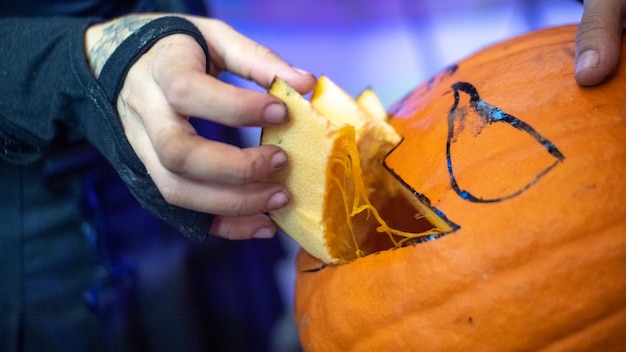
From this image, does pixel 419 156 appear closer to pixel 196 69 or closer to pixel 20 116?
pixel 196 69

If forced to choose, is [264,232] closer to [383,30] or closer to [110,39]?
[110,39]

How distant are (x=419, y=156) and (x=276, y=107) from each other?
0.14 meters

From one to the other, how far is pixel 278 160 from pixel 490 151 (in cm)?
18

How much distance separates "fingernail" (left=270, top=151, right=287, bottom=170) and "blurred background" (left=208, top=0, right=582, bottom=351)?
98 cm

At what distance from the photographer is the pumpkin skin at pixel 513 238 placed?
383 mm

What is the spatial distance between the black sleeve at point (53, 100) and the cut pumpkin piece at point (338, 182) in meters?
0.11

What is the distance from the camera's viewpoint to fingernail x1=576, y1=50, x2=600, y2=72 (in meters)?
0.43

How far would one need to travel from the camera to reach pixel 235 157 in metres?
0.41

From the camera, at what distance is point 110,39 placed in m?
0.55

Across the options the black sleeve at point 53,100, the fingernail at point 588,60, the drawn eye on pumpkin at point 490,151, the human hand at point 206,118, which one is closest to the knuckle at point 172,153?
the human hand at point 206,118

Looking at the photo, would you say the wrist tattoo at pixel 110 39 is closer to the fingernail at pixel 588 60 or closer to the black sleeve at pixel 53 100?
the black sleeve at pixel 53 100

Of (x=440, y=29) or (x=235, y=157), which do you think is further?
(x=440, y=29)

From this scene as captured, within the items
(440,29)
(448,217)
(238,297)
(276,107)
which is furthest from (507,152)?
(440,29)

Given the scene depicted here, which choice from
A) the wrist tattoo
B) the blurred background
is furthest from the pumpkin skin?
the blurred background
